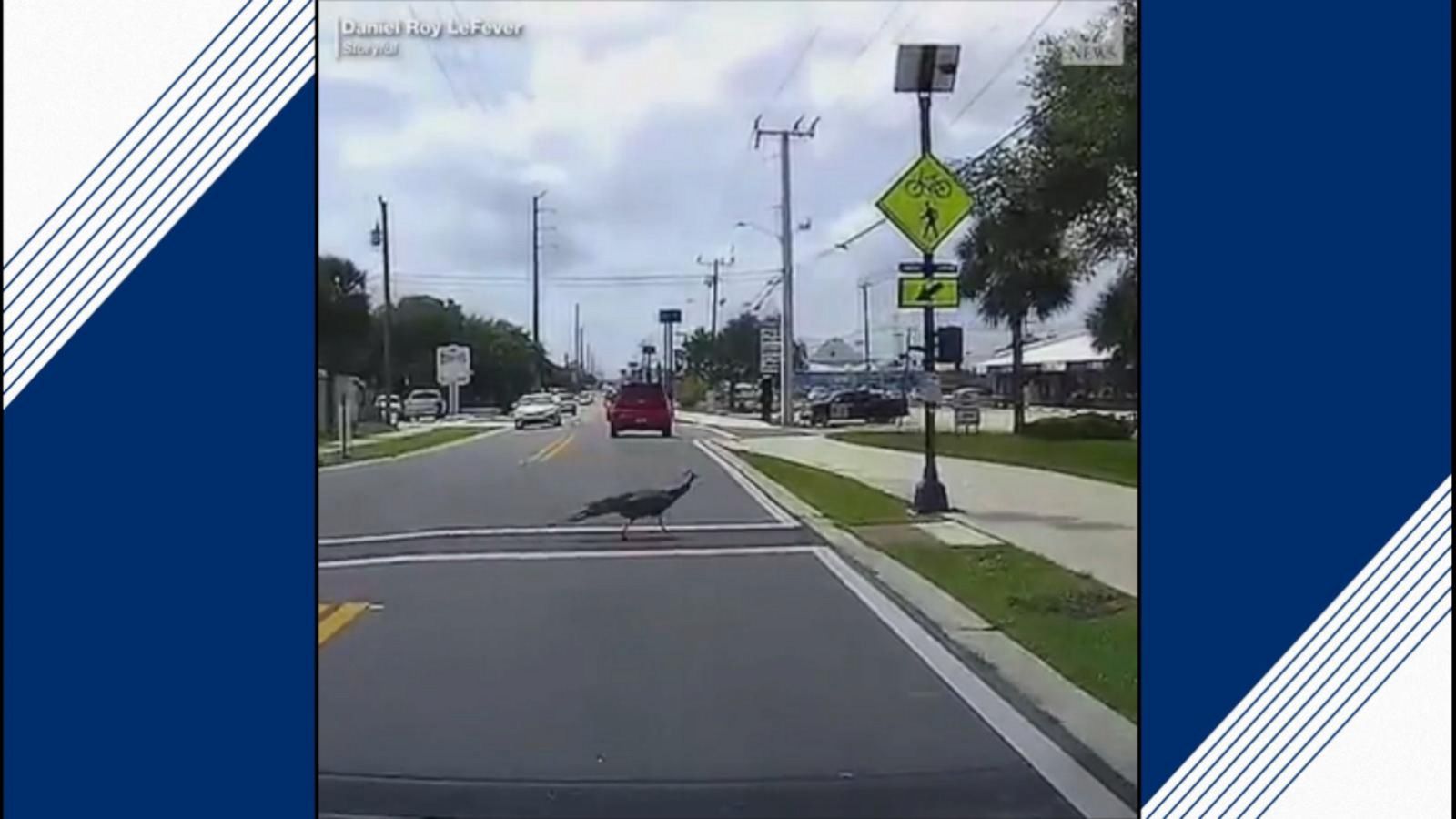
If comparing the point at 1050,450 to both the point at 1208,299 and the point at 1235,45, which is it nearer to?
the point at 1208,299

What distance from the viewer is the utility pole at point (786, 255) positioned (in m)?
3.28

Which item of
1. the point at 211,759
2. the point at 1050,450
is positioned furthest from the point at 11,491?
the point at 1050,450

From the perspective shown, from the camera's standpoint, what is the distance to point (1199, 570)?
3.13 metres

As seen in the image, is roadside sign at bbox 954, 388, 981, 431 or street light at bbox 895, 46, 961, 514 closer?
street light at bbox 895, 46, 961, 514

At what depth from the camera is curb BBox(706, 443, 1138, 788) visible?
347 centimetres

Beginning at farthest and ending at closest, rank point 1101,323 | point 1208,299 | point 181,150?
point 1101,323 → point 1208,299 → point 181,150

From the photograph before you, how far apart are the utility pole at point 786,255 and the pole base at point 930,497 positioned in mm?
300

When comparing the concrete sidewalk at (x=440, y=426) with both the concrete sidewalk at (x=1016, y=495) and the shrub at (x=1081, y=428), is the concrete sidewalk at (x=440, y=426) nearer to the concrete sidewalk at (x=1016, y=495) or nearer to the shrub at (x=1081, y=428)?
the concrete sidewalk at (x=1016, y=495)

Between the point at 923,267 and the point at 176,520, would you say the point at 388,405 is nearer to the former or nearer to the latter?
the point at 176,520

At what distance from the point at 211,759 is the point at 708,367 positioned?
120 cm

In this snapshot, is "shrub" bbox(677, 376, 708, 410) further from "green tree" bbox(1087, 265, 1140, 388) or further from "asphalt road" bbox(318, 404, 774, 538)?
"green tree" bbox(1087, 265, 1140, 388)

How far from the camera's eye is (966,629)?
11.6ft

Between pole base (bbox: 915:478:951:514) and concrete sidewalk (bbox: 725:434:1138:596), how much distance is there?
13 millimetres

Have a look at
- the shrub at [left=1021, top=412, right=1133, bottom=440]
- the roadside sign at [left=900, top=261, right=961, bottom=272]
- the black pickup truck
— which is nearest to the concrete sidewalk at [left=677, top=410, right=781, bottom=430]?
the black pickup truck
